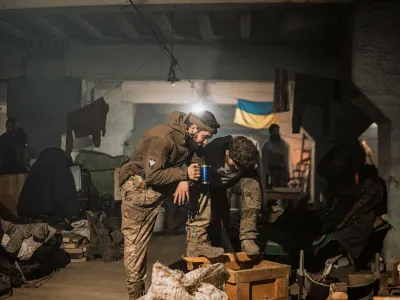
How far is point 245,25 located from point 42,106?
5.54m

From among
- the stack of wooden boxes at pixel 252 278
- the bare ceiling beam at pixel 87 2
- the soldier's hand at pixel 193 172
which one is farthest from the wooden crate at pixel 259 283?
the bare ceiling beam at pixel 87 2

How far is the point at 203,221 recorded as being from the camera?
17.0 feet

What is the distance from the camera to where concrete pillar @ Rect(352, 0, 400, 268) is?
6.80m

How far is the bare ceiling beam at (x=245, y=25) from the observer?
7.94 m

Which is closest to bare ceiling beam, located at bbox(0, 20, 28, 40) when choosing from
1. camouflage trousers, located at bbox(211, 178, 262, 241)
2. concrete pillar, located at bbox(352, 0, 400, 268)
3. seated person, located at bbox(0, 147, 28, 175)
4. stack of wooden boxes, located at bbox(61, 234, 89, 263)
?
seated person, located at bbox(0, 147, 28, 175)

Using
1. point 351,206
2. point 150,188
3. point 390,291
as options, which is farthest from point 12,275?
point 351,206

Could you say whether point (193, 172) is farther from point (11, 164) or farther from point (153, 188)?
point (11, 164)

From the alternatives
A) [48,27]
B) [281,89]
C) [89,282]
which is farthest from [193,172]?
[48,27]

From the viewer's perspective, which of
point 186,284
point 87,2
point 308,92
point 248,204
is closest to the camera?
point 186,284

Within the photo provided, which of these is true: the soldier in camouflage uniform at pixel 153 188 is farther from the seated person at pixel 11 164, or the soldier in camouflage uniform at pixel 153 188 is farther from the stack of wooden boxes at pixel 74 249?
the seated person at pixel 11 164

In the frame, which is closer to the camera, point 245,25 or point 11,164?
point 245,25

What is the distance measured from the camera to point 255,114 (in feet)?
48.3

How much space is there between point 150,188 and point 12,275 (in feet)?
8.66

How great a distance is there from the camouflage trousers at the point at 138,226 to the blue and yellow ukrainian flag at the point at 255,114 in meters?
9.83
